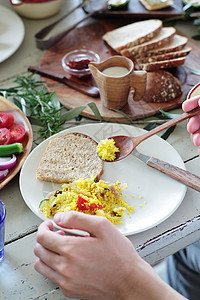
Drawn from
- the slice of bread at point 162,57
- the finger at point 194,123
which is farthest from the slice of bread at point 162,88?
the finger at point 194,123

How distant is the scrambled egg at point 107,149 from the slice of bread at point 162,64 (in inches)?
22.8

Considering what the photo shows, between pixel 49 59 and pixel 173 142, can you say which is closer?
pixel 173 142

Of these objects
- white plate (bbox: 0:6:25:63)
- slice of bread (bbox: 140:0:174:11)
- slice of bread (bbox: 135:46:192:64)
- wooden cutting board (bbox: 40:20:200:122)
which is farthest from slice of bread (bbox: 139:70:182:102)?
white plate (bbox: 0:6:25:63)

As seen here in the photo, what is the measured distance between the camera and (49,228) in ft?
3.75

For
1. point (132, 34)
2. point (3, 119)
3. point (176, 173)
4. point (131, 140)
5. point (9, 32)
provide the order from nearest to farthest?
1. point (176, 173)
2. point (131, 140)
3. point (3, 119)
4. point (132, 34)
5. point (9, 32)

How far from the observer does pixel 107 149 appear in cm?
153

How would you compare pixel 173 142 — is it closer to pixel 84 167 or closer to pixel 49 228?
pixel 84 167

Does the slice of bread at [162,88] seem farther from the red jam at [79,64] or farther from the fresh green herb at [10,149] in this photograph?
the fresh green herb at [10,149]

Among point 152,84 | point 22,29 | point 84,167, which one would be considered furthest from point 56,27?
point 84,167

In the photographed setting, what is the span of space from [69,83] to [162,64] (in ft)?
1.64

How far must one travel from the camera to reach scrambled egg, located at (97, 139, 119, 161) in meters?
1.52

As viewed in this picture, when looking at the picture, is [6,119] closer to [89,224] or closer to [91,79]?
[91,79]

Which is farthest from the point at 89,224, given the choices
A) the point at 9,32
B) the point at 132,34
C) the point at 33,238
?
the point at 9,32

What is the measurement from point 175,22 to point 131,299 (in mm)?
1900
